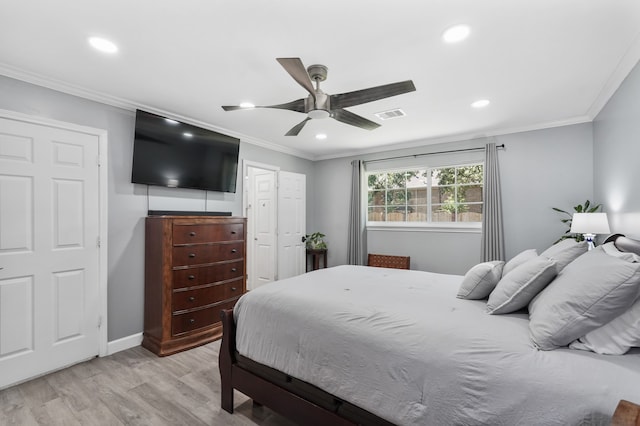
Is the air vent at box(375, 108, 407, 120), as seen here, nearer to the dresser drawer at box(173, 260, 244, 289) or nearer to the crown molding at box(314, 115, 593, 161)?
the crown molding at box(314, 115, 593, 161)

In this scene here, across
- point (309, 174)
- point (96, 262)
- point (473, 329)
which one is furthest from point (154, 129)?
point (473, 329)

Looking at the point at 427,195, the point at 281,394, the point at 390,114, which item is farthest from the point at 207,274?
the point at 427,195

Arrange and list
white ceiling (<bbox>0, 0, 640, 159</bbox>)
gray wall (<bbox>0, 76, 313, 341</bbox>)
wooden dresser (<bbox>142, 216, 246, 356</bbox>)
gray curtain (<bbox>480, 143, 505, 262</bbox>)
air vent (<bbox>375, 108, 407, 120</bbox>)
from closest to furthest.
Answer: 1. white ceiling (<bbox>0, 0, 640, 159</bbox>)
2. gray wall (<bbox>0, 76, 313, 341</bbox>)
3. wooden dresser (<bbox>142, 216, 246, 356</bbox>)
4. air vent (<bbox>375, 108, 407, 120</bbox>)
5. gray curtain (<bbox>480, 143, 505, 262</bbox>)

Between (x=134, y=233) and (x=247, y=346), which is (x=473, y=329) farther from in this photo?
(x=134, y=233)

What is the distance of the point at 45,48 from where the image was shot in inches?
87.0

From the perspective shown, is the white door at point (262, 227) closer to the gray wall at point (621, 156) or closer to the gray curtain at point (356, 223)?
the gray curtain at point (356, 223)

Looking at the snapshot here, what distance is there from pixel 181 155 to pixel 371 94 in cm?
247

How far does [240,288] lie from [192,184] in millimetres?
1438

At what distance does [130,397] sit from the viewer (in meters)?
2.32

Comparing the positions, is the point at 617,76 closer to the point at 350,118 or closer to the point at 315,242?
the point at 350,118

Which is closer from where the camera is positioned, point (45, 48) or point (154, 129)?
point (45, 48)

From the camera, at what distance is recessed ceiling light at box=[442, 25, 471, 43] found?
1949 mm

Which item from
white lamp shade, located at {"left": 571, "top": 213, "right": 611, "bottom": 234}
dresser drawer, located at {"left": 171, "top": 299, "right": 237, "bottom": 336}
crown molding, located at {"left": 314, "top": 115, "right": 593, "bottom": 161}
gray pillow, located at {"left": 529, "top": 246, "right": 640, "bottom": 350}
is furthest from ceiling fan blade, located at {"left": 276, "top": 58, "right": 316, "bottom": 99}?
crown molding, located at {"left": 314, "top": 115, "right": 593, "bottom": 161}

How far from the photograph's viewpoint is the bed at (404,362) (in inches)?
44.2
